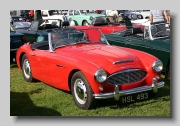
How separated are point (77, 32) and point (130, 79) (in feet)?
5.02

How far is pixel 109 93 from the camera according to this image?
14.2ft

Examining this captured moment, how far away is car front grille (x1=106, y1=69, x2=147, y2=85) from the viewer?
4.47 metres

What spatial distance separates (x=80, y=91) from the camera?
4555 millimetres

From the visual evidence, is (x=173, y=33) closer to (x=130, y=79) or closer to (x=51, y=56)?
(x=130, y=79)

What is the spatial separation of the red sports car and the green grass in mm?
144

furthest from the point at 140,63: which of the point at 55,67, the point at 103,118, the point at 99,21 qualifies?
the point at 99,21

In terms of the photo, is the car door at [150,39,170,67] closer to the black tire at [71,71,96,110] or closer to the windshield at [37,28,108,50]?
the windshield at [37,28,108,50]

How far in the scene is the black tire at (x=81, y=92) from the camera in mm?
4398

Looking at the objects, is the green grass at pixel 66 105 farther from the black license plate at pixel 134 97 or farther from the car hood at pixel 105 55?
the car hood at pixel 105 55

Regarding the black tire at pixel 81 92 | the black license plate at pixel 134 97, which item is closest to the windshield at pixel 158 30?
the black license plate at pixel 134 97

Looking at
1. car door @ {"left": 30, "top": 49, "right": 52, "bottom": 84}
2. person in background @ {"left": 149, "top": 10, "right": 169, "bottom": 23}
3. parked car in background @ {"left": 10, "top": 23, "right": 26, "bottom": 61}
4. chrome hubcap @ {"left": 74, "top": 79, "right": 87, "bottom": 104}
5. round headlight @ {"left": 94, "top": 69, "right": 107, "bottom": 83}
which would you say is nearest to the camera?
round headlight @ {"left": 94, "top": 69, "right": 107, "bottom": 83}

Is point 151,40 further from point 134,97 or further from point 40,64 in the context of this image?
point 40,64

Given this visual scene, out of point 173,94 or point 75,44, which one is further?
point 75,44

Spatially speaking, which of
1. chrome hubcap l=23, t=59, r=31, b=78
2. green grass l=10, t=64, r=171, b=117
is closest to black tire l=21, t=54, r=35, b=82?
chrome hubcap l=23, t=59, r=31, b=78
